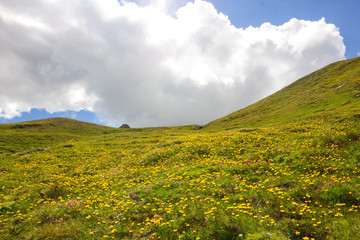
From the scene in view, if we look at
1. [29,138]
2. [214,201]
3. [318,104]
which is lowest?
[214,201]

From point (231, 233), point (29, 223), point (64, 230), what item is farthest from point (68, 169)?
point (231, 233)

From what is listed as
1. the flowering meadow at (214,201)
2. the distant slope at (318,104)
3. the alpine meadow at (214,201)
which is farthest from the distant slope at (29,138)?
the distant slope at (318,104)

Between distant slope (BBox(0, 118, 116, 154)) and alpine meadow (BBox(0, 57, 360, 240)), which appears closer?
alpine meadow (BBox(0, 57, 360, 240))

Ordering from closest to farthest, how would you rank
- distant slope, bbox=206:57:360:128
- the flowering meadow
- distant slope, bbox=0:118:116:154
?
1. the flowering meadow
2. distant slope, bbox=206:57:360:128
3. distant slope, bbox=0:118:116:154

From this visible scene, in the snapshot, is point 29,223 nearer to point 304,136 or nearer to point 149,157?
point 149,157

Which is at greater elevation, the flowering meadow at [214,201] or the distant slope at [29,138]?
the distant slope at [29,138]

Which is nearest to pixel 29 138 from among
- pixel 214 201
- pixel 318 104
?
pixel 214 201

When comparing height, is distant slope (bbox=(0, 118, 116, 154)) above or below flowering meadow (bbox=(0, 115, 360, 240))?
above

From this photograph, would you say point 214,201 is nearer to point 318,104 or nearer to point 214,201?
point 214,201

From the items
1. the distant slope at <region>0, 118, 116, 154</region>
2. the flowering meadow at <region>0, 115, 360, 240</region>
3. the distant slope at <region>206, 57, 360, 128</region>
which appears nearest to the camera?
the flowering meadow at <region>0, 115, 360, 240</region>

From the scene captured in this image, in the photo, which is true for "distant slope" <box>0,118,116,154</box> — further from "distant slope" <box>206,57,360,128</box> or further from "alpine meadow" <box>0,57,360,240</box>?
"distant slope" <box>206,57,360,128</box>

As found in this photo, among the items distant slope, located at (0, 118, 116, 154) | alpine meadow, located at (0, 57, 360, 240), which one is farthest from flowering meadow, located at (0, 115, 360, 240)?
distant slope, located at (0, 118, 116, 154)

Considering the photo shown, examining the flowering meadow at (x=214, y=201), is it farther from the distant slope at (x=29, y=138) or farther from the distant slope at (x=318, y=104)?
the distant slope at (x=29, y=138)

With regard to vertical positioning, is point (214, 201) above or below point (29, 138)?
below
